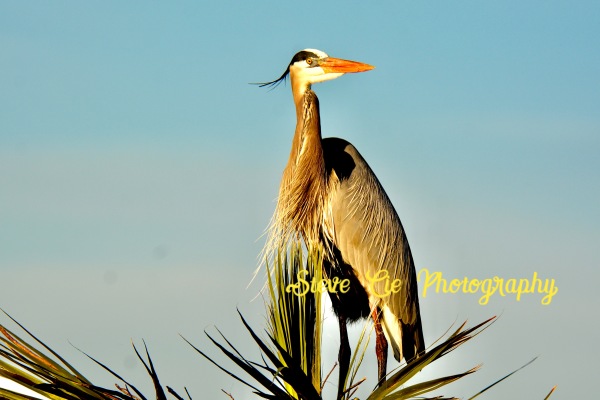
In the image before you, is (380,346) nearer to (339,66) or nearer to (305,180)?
(305,180)

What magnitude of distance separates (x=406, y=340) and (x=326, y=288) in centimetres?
67

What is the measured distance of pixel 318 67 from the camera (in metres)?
6.76

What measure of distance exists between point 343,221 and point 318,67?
3.57ft

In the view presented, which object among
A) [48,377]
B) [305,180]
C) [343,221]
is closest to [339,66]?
[305,180]

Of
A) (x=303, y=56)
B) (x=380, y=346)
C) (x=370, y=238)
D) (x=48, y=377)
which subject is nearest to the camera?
(x=48, y=377)

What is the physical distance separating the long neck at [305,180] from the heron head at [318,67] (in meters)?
0.09

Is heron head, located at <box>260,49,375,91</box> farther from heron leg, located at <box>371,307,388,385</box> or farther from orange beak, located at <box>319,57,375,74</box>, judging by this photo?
heron leg, located at <box>371,307,388,385</box>

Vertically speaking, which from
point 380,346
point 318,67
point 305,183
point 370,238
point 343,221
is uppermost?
point 318,67

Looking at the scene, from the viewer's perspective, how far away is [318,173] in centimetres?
677

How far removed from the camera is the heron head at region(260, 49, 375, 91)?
22.2ft

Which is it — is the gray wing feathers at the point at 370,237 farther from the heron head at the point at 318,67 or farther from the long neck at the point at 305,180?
the heron head at the point at 318,67

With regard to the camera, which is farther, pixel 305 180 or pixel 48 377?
pixel 305 180

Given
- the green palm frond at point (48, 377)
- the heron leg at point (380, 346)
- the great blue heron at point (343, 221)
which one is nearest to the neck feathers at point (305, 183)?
the great blue heron at point (343, 221)

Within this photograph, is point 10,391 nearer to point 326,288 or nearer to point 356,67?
point 326,288
